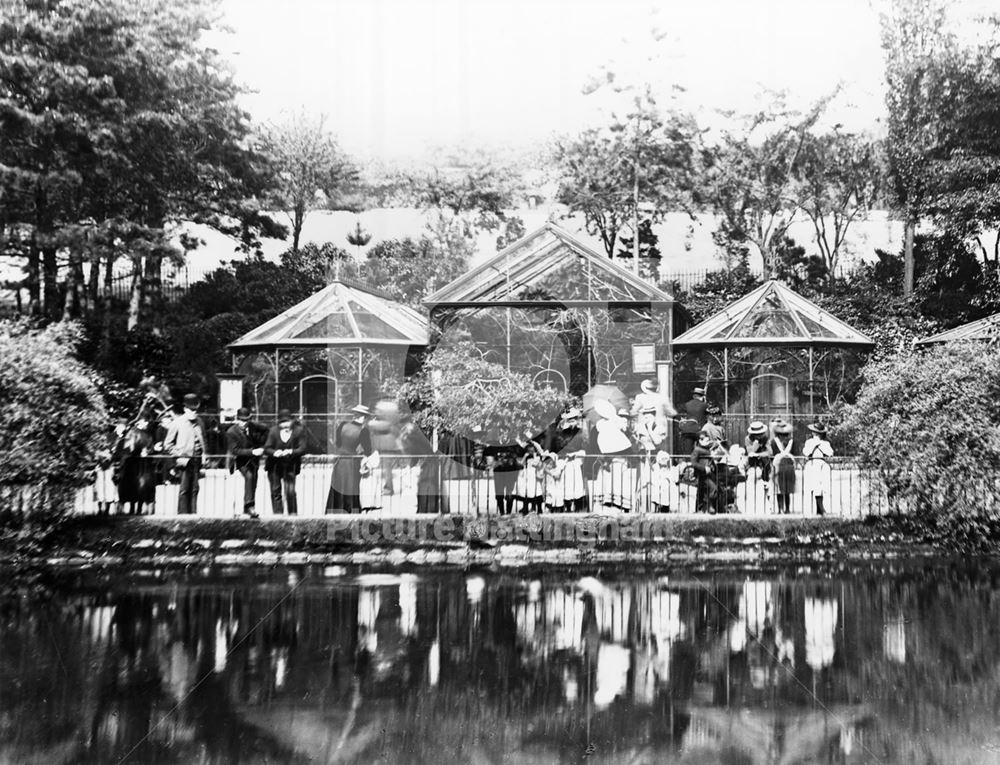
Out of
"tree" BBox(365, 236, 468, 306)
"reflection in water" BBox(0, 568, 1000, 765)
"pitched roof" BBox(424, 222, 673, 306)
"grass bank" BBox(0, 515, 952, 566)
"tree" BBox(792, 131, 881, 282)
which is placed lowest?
"reflection in water" BBox(0, 568, 1000, 765)

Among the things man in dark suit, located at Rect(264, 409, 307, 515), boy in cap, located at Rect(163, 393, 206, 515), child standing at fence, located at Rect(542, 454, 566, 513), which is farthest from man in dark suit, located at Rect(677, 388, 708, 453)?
boy in cap, located at Rect(163, 393, 206, 515)

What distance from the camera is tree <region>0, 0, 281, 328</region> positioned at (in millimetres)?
13867

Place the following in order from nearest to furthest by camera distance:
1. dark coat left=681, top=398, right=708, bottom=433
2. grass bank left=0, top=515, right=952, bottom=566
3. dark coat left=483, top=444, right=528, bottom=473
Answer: grass bank left=0, top=515, right=952, bottom=566 < dark coat left=483, top=444, right=528, bottom=473 < dark coat left=681, top=398, right=708, bottom=433

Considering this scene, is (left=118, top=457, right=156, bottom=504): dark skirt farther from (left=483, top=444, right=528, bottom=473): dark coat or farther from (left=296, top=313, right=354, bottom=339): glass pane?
(left=296, top=313, right=354, bottom=339): glass pane

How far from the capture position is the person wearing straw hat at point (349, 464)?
880cm

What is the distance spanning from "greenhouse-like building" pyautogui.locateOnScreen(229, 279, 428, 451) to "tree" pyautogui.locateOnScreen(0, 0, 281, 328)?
211cm

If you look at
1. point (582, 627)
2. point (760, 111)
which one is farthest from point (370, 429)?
point (760, 111)

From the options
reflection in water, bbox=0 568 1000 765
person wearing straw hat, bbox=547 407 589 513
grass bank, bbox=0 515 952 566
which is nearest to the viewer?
reflection in water, bbox=0 568 1000 765

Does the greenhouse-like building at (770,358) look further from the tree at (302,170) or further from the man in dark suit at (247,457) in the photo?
the man in dark suit at (247,457)

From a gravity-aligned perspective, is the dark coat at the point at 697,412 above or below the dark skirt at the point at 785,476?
above

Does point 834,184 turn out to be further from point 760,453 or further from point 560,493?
point 560,493

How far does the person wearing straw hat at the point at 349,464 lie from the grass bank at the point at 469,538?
40 cm

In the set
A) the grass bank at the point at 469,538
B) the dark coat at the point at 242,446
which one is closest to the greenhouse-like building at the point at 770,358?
the grass bank at the point at 469,538

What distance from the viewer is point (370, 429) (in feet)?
29.6
